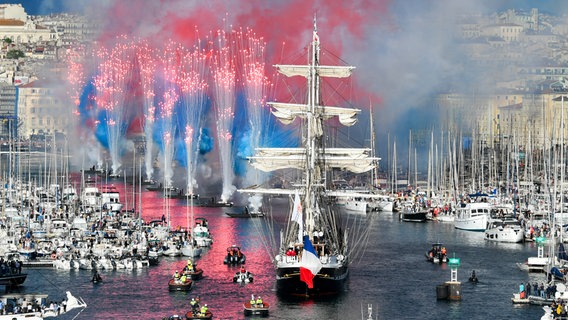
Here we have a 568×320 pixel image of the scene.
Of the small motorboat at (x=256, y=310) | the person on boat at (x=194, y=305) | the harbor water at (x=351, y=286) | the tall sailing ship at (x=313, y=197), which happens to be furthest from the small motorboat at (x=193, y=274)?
the person on boat at (x=194, y=305)

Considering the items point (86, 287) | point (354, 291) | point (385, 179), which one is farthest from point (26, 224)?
point (385, 179)

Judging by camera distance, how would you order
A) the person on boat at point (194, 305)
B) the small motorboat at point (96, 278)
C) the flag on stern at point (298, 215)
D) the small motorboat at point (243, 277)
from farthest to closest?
the small motorboat at point (96, 278) < the small motorboat at point (243, 277) < the flag on stern at point (298, 215) < the person on boat at point (194, 305)

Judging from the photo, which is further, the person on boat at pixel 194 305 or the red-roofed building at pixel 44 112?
the red-roofed building at pixel 44 112

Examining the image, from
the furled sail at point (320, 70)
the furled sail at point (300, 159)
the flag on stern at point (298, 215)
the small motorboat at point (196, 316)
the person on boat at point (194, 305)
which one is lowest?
the small motorboat at point (196, 316)

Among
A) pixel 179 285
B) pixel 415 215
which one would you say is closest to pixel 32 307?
pixel 179 285

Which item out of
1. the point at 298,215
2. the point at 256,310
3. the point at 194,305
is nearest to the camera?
the point at 194,305

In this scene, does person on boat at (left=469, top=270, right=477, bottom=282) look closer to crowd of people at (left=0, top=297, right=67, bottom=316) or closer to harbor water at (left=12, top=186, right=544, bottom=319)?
harbor water at (left=12, top=186, right=544, bottom=319)

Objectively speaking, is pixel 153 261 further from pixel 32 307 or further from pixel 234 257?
pixel 32 307

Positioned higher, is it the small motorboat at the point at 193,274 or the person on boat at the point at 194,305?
the small motorboat at the point at 193,274

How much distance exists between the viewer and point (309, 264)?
68.4m

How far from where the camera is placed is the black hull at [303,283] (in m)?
69.7

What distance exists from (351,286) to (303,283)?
4180 millimetres

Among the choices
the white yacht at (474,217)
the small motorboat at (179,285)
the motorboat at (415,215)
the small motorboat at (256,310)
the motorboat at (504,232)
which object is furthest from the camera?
the motorboat at (415,215)

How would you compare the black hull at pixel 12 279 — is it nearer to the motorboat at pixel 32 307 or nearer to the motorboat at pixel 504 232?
the motorboat at pixel 32 307
